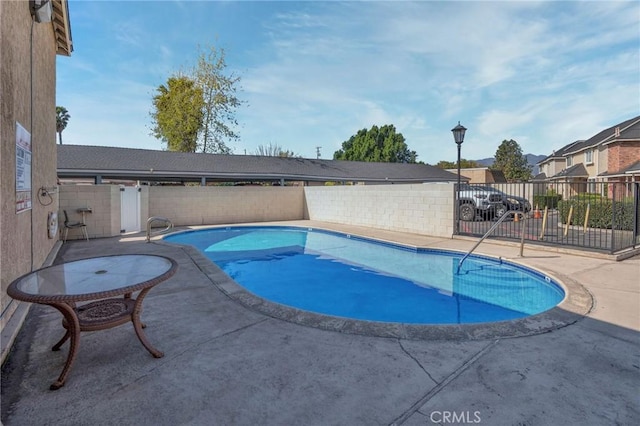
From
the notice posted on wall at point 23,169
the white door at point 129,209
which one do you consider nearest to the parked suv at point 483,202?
the notice posted on wall at point 23,169

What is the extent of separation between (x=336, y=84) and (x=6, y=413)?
2015cm

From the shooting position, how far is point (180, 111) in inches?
A: 1038

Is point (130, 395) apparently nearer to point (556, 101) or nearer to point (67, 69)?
point (67, 69)

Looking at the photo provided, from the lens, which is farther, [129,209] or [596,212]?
[129,209]

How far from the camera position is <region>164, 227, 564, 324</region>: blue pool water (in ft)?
17.7

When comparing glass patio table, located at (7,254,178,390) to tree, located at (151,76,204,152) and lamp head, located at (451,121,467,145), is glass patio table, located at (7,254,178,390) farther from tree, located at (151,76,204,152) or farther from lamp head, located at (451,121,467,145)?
tree, located at (151,76,204,152)

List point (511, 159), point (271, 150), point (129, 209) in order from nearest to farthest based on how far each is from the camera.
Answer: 1. point (129, 209)
2. point (271, 150)
3. point (511, 159)

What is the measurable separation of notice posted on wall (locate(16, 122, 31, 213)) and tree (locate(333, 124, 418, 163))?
47.0 metres

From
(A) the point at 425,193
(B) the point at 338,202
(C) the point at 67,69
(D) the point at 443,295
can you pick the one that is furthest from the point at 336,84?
(D) the point at 443,295

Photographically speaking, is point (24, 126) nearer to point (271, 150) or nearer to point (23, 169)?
point (23, 169)

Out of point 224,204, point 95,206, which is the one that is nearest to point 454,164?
point 224,204

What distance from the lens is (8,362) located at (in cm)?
283

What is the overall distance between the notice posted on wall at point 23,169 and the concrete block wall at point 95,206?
5724 mm

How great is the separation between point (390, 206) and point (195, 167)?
1097cm
